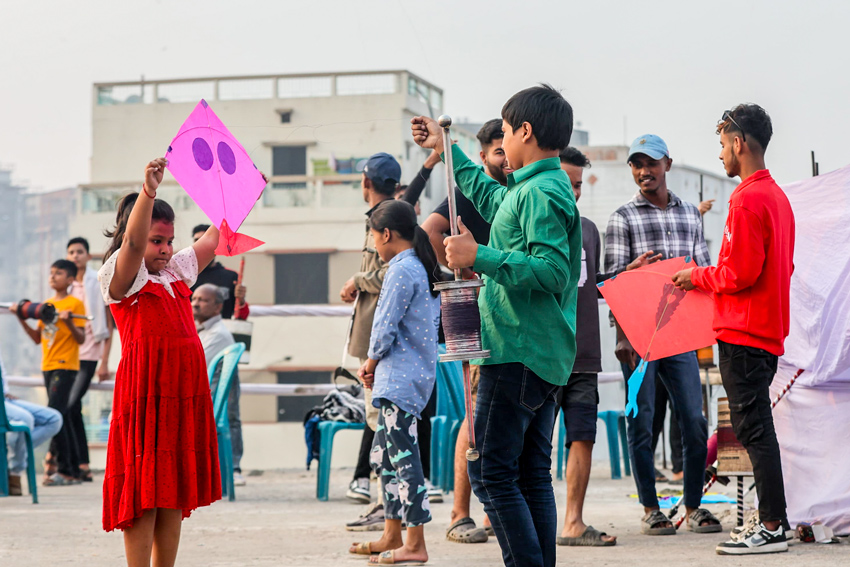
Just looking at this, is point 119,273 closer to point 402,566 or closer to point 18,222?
point 402,566

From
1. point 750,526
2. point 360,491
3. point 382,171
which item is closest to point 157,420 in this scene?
point 382,171

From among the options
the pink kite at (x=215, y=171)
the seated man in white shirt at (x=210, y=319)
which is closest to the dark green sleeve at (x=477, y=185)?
the pink kite at (x=215, y=171)

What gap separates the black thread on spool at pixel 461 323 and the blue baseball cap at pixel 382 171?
228cm

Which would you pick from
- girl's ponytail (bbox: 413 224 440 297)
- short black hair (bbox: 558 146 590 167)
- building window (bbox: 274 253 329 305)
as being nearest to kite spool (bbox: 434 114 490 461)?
girl's ponytail (bbox: 413 224 440 297)

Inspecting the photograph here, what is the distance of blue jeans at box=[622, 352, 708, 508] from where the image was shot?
4516mm

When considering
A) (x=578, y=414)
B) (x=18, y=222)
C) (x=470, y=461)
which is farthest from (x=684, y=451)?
(x=18, y=222)

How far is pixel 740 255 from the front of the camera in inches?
153

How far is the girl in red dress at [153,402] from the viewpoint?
10.1 ft

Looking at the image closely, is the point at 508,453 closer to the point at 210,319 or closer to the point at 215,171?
the point at 215,171

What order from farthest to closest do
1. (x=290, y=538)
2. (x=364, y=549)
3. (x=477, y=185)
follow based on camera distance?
(x=290, y=538), (x=364, y=549), (x=477, y=185)

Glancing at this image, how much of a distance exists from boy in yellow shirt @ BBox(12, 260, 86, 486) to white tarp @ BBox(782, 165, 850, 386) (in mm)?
4984

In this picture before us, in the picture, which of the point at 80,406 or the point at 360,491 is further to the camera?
the point at 80,406

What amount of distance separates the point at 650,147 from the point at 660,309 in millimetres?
844

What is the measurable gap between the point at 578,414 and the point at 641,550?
2.02ft
